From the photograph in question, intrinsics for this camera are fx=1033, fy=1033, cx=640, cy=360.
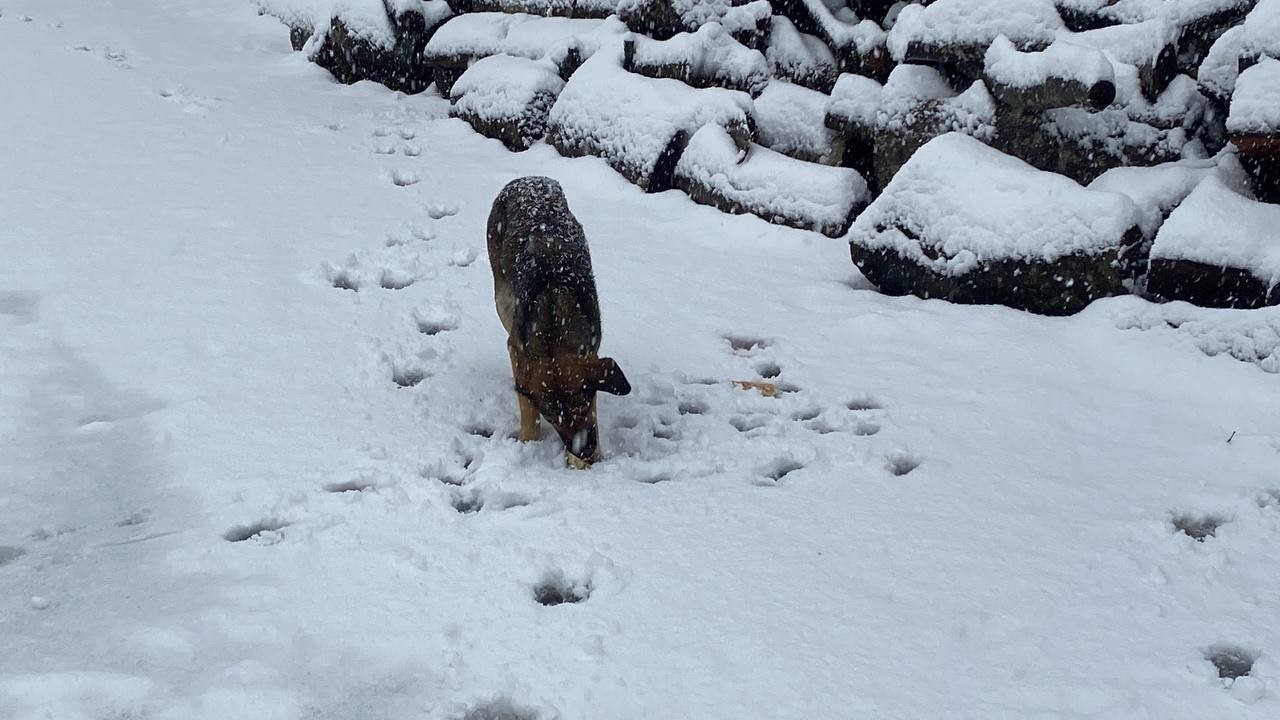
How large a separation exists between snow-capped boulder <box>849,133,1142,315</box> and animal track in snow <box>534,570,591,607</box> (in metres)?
3.73

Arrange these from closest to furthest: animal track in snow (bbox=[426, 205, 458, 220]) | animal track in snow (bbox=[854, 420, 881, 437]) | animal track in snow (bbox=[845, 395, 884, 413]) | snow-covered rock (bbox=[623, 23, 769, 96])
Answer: animal track in snow (bbox=[854, 420, 881, 437]) < animal track in snow (bbox=[845, 395, 884, 413]) < animal track in snow (bbox=[426, 205, 458, 220]) < snow-covered rock (bbox=[623, 23, 769, 96])

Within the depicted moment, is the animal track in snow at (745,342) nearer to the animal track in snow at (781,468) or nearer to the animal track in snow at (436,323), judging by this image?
the animal track in snow at (781,468)

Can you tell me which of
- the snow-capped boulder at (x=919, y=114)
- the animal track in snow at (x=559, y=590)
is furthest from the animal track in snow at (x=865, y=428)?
the snow-capped boulder at (x=919, y=114)

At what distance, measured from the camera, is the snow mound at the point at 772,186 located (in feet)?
24.6

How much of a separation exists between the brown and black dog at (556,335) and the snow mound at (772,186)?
2.69 meters

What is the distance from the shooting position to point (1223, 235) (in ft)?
19.4

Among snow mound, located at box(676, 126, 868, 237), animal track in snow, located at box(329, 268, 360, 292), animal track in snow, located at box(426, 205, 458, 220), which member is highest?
snow mound, located at box(676, 126, 868, 237)

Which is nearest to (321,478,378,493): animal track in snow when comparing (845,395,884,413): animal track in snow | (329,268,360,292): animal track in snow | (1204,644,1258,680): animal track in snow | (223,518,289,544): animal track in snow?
(223,518,289,544): animal track in snow

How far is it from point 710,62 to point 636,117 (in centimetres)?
A: 105

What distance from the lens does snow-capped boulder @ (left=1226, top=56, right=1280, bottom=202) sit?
5.92 metres

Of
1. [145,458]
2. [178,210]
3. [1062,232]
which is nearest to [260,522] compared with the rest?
[145,458]

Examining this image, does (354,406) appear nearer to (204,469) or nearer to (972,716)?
(204,469)


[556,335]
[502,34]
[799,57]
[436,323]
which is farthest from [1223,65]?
[502,34]

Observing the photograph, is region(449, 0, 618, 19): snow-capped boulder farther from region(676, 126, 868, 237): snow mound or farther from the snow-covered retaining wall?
region(676, 126, 868, 237): snow mound
